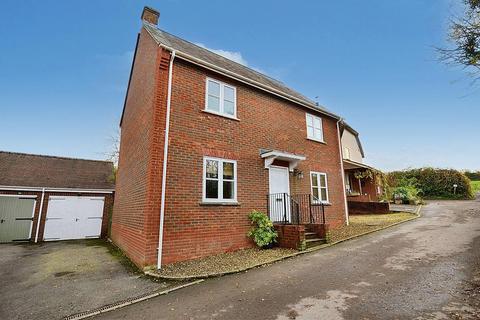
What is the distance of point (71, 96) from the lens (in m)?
19.0

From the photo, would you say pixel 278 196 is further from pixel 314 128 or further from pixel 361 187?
pixel 361 187

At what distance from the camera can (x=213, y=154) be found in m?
8.52

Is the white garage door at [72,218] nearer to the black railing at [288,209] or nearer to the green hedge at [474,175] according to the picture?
the black railing at [288,209]

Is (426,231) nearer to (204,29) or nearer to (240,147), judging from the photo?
(240,147)

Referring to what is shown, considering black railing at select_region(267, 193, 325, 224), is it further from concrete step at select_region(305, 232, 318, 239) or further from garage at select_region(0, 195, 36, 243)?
garage at select_region(0, 195, 36, 243)

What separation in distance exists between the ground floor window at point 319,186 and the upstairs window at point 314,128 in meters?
1.93

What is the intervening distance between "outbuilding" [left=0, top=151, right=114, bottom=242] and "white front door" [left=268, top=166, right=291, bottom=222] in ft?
38.6

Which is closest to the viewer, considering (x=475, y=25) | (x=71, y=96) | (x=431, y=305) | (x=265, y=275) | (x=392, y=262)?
(x=431, y=305)

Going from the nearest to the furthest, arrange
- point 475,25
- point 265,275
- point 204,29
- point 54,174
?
point 475,25
point 265,275
point 204,29
point 54,174

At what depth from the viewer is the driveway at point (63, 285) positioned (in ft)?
15.3

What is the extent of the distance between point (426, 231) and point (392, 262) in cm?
547

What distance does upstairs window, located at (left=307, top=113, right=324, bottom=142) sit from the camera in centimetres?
1281

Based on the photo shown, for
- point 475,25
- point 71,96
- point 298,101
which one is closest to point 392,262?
point 475,25

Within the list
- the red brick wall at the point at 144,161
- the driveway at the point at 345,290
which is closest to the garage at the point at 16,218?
the red brick wall at the point at 144,161
